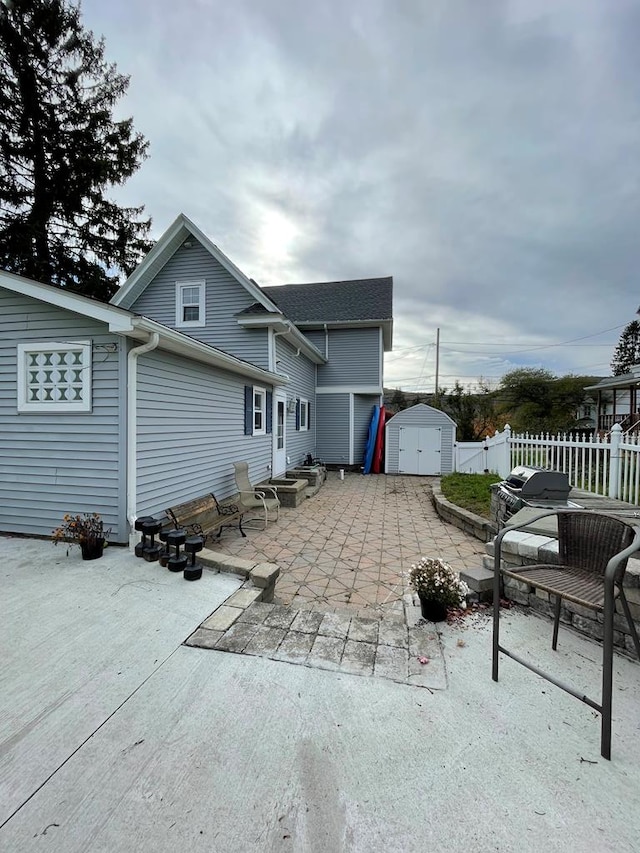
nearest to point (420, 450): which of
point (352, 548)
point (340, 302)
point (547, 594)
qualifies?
point (340, 302)

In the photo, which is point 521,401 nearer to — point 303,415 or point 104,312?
point 303,415

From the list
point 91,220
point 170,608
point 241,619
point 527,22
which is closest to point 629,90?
point 527,22

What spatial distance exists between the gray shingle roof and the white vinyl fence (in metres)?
6.71

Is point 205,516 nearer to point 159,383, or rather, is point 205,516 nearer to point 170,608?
point 159,383

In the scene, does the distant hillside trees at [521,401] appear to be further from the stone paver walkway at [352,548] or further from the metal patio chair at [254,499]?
the metal patio chair at [254,499]

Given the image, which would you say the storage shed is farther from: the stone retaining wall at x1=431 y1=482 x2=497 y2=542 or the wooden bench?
the wooden bench

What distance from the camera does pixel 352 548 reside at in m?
5.27

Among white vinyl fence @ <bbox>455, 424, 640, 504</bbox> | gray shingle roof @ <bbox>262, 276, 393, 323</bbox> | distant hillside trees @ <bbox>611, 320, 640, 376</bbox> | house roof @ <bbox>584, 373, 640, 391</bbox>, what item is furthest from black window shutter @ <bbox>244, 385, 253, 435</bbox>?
distant hillside trees @ <bbox>611, 320, 640, 376</bbox>

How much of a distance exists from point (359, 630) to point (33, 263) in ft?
51.4

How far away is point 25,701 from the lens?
1.96m

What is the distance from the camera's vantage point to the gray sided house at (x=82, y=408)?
169 inches

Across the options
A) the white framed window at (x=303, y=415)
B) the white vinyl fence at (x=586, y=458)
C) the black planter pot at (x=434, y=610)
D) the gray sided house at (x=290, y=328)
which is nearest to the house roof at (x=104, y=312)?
the black planter pot at (x=434, y=610)

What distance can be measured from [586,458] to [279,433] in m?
7.09

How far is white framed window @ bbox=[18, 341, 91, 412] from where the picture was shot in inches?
173
